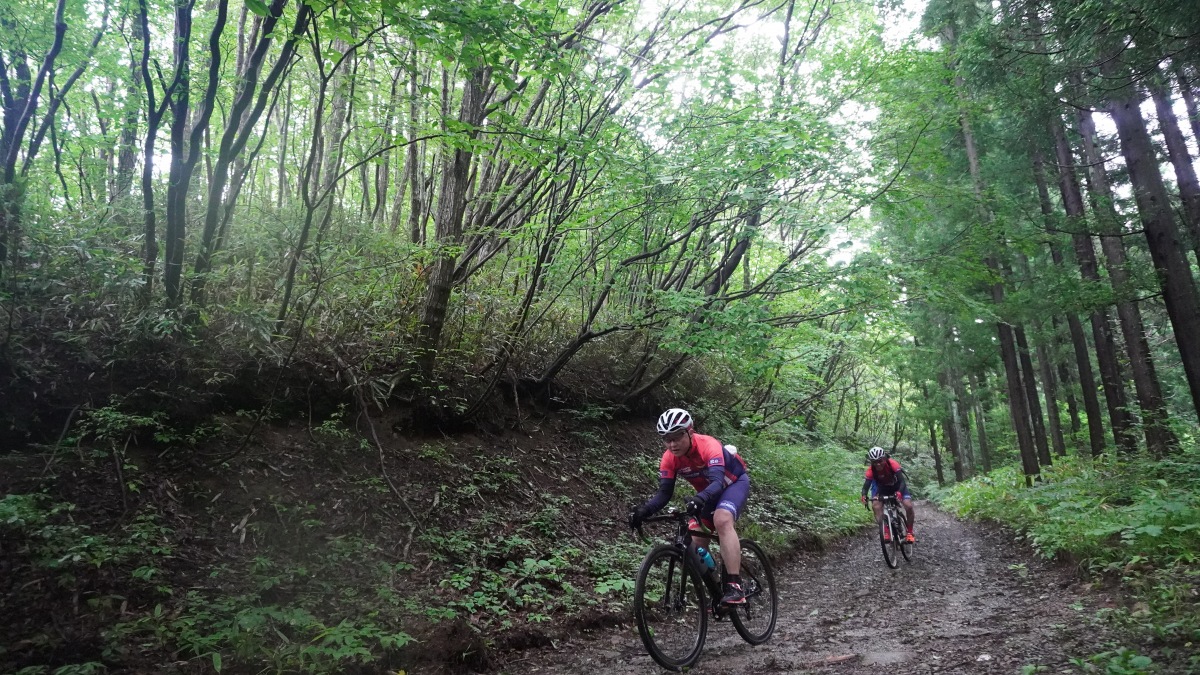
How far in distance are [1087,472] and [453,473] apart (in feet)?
41.9

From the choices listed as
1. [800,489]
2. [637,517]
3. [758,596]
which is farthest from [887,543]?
[637,517]

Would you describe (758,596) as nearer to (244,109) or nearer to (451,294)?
(451,294)

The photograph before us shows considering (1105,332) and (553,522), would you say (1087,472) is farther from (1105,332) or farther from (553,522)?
(553,522)

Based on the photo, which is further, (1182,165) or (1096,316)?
(1096,316)

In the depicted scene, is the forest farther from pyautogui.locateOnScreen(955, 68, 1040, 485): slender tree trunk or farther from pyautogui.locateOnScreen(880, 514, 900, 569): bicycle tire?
pyautogui.locateOnScreen(955, 68, 1040, 485): slender tree trunk

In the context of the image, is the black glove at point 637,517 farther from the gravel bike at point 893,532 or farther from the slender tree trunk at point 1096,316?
the slender tree trunk at point 1096,316

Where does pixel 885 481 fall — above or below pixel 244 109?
below

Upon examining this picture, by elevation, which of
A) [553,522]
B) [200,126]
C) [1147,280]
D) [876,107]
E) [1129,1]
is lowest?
[553,522]

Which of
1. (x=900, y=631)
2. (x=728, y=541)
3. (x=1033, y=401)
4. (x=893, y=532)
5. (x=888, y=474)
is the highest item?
(x=1033, y=401)

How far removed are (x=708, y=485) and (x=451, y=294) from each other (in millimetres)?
4554

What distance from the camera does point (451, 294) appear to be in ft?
26.8

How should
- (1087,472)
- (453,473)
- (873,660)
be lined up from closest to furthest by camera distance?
(873,660) → (453,473) → (1087,472)

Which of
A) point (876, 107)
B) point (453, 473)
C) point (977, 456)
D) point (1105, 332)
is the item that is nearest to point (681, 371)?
point (876, 107)

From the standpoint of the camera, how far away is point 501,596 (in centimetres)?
573
